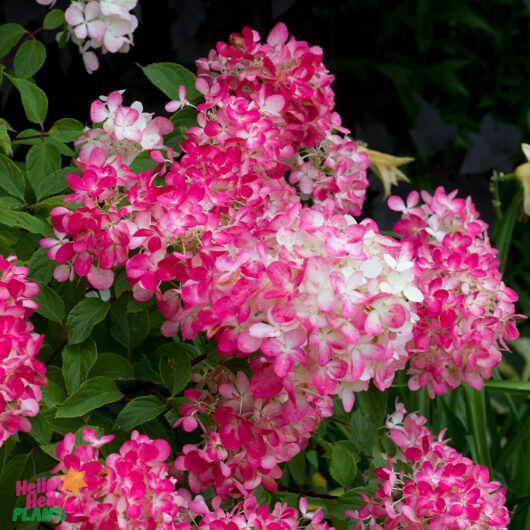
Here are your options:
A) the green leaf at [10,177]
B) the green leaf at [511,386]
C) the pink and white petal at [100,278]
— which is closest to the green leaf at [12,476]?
the pink and white petal at [100,278]

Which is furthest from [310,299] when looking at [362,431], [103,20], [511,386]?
[511,386]

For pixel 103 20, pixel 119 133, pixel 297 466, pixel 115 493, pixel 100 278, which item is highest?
pixel 103 20

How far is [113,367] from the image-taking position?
0.70 metres

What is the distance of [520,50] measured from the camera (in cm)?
232

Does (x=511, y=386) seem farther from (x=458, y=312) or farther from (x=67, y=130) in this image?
(x=67, y=130)

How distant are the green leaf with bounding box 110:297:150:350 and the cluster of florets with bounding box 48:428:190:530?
143 millimetres

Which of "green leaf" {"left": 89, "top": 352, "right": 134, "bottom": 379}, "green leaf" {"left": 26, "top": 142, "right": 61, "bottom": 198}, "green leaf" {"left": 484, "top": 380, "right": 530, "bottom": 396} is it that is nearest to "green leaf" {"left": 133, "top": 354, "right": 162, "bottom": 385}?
"green leaf" {"left": 89, "top": 352, "right": 134, "bottom": 379}

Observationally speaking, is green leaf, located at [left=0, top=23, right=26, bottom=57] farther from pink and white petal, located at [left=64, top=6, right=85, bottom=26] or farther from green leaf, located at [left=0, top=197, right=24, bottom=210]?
green leaf, located at [left=0, top=197, right=24, bottom=210]

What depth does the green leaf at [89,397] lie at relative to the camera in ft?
2.05

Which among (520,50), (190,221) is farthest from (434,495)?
(520,50)

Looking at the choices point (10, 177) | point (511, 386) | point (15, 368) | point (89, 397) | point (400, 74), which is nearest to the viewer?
point (15, 368)

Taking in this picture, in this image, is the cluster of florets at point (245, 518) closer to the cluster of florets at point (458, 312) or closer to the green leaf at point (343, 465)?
the green leaf at point (343, 465)

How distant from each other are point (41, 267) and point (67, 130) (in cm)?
19

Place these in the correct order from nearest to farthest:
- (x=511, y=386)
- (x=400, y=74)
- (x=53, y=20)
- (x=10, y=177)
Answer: (x=10, y=177), (x=53, y=20), (x=511, y=386), (x=400, y=74)
